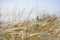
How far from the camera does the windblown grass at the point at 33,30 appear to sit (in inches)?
50.7

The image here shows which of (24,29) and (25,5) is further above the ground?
(25,5)

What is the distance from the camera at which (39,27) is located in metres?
1.36

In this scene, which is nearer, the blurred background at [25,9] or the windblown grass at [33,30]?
the windblown grass at [33,30]

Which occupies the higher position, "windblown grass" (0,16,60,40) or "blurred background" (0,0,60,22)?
"blurred background" (0,0,60,22)

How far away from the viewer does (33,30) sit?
1327 millimetres

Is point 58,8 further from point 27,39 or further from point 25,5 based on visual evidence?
point 27,39

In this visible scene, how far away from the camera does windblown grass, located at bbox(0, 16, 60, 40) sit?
129 cm

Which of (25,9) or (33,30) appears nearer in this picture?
(33,30)

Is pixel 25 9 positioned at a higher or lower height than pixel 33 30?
higher

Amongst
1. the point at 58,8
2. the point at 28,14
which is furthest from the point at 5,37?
the point at 58,8

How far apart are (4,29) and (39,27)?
0.96ft

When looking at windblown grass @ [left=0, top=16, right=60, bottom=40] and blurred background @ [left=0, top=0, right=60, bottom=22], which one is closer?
windblown grass @ [left=0, top=16, right=60, bottom=40]

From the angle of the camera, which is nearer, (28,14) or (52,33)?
(52,33)

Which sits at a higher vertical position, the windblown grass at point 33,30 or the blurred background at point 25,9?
the blurred background at point 25,9
